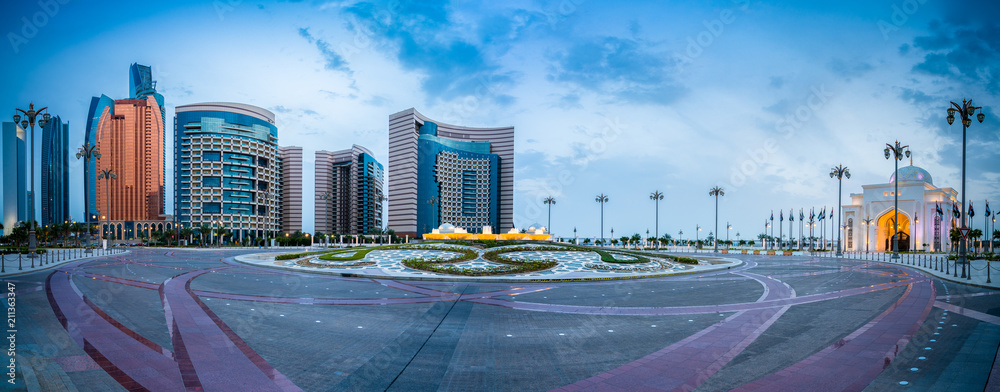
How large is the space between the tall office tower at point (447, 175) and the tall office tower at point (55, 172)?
91.3 m

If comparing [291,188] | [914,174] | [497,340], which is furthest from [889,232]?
[291,188]

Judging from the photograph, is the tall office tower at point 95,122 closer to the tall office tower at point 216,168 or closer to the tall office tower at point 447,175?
the tall office tower at point 216,168

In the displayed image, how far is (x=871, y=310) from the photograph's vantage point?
1459 centimetres

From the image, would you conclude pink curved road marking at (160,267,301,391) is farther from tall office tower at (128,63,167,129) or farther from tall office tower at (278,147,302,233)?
tall office tower at (128,63,167,129)

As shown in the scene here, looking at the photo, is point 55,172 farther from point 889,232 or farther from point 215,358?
point 889,232

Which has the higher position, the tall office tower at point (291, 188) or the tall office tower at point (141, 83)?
the tall office tower at point (141, 83)

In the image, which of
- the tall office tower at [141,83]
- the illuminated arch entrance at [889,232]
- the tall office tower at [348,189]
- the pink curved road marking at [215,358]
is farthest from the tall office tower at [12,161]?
the tall office tower at [141,83]

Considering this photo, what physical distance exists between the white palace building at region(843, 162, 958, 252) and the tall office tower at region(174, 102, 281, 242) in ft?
496

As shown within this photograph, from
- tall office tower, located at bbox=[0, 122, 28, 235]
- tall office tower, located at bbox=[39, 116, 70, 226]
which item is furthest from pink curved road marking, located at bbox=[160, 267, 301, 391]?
tall office tower, located at bbox=[39, 116, 70, 226]

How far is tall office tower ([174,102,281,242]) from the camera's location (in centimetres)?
12975

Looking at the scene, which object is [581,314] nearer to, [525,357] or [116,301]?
[525,357]

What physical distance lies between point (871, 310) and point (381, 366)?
633 inches

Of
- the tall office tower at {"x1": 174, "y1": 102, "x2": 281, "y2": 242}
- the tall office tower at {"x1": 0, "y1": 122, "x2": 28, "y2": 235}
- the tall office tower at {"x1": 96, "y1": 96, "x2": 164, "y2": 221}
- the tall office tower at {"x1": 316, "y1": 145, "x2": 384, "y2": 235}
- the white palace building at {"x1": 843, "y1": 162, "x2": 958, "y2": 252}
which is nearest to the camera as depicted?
the tall office tower at {"x1": 0, "y1": 122, "x2": 28, "y2": 235}

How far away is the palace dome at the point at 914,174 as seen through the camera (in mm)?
87812
